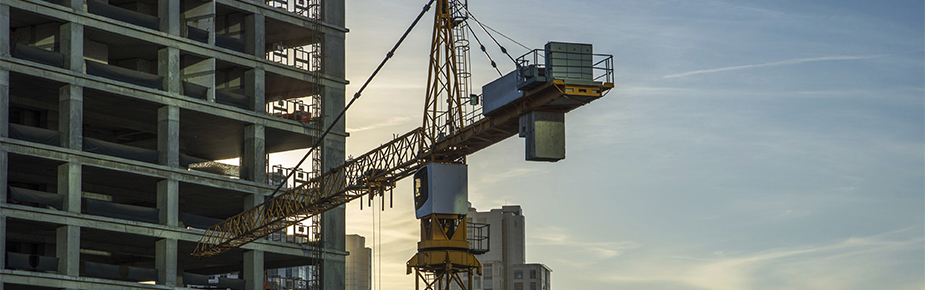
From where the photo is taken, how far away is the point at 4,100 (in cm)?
6638

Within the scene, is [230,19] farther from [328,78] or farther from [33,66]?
[33,66]

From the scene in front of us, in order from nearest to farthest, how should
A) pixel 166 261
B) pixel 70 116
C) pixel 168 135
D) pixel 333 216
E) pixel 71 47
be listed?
pixel 70 116 < pixel 71 47 < pixel 166 261 < pixel 168 135 < pixel 333 216

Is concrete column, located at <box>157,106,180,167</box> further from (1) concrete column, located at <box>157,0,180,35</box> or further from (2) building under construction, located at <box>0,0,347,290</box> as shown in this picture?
(1) concrete column, located at <box>157,0,180,35</box>

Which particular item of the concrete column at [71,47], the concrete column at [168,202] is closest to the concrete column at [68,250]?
the concrete column at [168,202]

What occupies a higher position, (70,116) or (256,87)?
(256,87)

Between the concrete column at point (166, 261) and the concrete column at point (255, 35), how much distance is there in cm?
1637

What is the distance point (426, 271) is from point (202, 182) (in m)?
17.4

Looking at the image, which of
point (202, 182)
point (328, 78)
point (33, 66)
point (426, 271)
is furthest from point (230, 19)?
point (426, 271)

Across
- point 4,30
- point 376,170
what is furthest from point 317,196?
point 4,30

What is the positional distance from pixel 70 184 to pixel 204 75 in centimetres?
1398

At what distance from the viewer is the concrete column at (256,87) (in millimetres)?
82812

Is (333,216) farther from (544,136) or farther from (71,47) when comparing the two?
(544,136)

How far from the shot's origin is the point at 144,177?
245 ft

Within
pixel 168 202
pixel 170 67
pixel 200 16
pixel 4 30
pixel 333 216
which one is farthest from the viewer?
pixel 333 216
